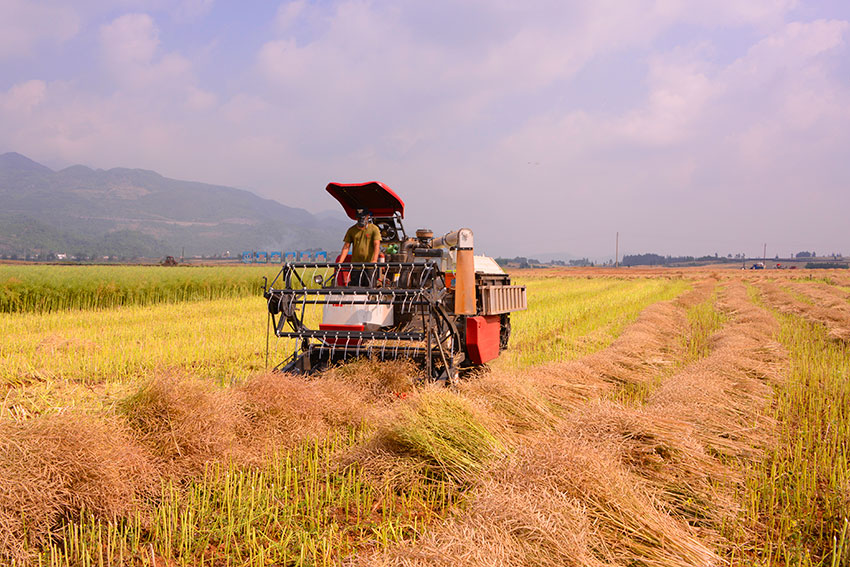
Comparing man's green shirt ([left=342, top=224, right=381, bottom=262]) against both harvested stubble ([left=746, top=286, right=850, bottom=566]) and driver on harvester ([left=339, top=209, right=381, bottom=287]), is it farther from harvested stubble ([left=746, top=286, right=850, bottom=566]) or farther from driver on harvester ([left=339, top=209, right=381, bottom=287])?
harvested stubble ([left=746, top=286, right=850, bottom=566])

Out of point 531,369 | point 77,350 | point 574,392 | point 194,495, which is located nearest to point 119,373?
point 77,350

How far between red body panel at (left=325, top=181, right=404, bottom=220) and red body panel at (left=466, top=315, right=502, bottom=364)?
1.68m

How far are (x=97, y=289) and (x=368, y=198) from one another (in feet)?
41.4

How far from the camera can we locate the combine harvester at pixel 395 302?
5.70 metres

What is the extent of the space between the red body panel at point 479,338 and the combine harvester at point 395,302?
1 cm

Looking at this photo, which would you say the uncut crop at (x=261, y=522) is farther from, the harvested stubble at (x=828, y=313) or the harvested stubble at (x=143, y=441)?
the harvested stubble at (x=828, y=313)

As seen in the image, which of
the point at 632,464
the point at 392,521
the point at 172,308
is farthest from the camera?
the point at 172,308

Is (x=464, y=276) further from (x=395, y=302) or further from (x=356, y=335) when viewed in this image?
(x=356, y=335)

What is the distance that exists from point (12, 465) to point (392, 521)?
203cm

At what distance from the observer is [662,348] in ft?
31.2

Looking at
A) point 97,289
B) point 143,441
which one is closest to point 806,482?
point 143,441

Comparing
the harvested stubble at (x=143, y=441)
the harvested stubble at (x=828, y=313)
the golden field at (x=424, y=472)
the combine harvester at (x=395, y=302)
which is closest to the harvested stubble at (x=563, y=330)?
the combine harvester at (x=395, y=302)

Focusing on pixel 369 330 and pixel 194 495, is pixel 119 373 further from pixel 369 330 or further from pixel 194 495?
pixel 194 495

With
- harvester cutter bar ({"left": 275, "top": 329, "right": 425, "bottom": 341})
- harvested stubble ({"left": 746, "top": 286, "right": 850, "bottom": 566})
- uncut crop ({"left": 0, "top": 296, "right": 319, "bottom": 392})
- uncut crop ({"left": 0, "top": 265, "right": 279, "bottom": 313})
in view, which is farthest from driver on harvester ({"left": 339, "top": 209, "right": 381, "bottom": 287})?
uncut crop ({"left": 0, "top": 265, "right": 279, "bottom": 313})
